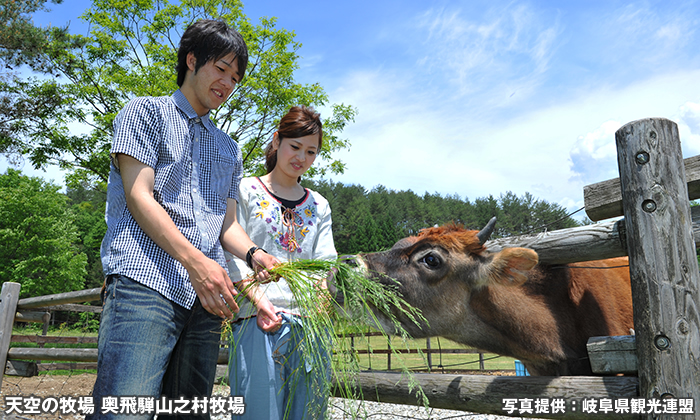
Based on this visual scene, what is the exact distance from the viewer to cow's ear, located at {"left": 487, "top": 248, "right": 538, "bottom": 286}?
304 centimetres

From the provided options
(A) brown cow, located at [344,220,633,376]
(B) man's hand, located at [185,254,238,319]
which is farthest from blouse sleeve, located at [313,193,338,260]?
(B) man's hand, located at [185,254,238,319]

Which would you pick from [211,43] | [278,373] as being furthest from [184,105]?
[278,373]

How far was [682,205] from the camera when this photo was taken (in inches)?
101

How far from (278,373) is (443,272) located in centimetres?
156

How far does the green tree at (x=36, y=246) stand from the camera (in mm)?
26672

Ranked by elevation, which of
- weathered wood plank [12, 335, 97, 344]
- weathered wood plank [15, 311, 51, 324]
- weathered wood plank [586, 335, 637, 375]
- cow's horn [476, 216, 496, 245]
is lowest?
weathered wood plank [12, 335, 97, 344]

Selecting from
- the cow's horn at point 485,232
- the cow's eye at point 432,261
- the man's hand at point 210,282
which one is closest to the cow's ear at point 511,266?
the cow's horn at point 485,232

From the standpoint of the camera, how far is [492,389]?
2984mm

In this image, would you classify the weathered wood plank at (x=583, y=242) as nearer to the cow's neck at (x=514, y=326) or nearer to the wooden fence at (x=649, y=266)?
the wooden fence at (x=649, y=266)

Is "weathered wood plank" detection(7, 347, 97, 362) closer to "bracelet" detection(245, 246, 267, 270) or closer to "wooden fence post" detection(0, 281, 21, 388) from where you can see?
→ "wooden fence post" detection(0, 281, 21, 388)

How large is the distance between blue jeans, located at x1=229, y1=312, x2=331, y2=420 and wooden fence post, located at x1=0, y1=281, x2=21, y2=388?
5.72 meters

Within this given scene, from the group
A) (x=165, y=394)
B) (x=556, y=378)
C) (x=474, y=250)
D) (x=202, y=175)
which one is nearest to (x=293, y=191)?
(x=202, y=175)

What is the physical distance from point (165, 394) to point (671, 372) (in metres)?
2.53

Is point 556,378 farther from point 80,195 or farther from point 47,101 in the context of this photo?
point 80,195
